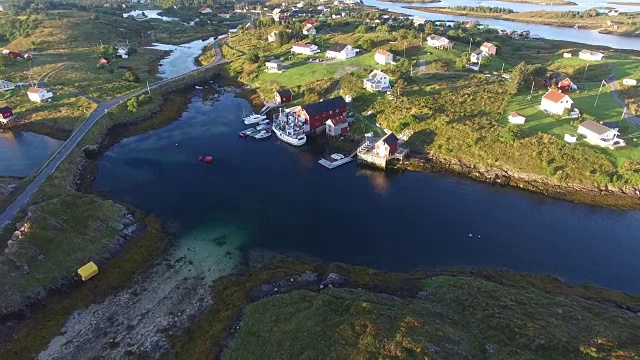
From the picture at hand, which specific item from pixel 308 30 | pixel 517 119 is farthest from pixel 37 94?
pixel 517 119

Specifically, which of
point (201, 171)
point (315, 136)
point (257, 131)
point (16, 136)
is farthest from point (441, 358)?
point (16, 136)

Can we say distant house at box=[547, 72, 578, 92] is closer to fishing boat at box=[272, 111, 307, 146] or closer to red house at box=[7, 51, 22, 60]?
fishing boat at box=[272, 111, 307, 146]

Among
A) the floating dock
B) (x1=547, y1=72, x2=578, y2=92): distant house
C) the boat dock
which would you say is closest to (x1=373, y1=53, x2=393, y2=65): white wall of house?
(x1=547, y1=72, x2=578, y2=92): distant house

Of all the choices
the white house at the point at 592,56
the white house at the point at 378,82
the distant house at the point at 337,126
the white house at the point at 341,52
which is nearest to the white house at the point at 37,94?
the distant house at the point at 337,126

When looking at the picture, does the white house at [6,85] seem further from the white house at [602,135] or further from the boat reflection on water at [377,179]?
the white house at [602,135]

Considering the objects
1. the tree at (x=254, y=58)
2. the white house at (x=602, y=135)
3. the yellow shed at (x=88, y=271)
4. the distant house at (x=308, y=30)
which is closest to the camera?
the yellow shed at (x=88, y=271)

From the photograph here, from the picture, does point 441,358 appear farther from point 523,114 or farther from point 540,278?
point 523,114
